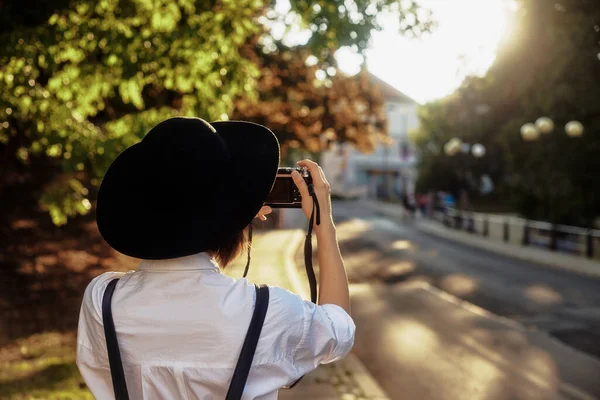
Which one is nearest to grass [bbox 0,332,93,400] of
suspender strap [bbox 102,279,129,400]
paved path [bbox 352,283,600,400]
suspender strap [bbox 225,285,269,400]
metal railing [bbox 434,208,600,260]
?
paved path [bbox 352,283,600,400]

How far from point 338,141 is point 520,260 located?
675 cm

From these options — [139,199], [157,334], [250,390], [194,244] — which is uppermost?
[139,199]

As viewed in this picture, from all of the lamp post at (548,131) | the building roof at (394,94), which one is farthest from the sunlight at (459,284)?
the building roof at (394,94)

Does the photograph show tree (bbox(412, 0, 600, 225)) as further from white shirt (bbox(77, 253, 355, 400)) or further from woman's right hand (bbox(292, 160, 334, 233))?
white shirt (bbox(77, 253, 355, 400))

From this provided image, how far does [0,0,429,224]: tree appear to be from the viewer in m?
6.20

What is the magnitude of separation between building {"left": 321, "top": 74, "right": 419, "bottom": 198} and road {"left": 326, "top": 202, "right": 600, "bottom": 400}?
66191mm

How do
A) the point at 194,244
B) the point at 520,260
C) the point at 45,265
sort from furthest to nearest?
the point at 520,260 < the point at 45,265 < the point at 194,244

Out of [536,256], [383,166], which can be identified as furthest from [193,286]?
[383,166]

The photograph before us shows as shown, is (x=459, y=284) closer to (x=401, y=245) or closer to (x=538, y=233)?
(x=538, y=233)

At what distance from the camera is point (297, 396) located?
Answer: 646cm

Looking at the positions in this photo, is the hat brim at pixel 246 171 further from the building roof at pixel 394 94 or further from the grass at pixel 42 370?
the building roof at pixel 394 94

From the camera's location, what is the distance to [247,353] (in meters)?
1.69

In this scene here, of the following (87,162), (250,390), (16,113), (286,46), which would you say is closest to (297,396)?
(87,162)

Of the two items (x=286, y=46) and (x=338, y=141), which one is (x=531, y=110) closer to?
(x=338, y=141)
